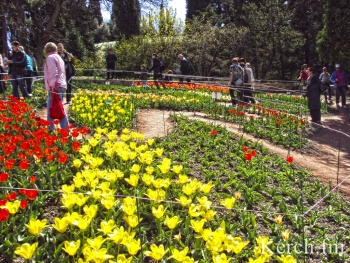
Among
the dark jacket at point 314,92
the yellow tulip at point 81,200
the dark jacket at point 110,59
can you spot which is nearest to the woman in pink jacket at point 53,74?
the yellow tulip at point 81,200

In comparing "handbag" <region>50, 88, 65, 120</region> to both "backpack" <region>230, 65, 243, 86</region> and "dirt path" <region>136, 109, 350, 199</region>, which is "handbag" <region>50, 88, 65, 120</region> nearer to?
"dirt path" <region>136, 109, 350, 199</region>

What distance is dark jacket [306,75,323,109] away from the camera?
36.5ft

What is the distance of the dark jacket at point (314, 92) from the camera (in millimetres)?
11125

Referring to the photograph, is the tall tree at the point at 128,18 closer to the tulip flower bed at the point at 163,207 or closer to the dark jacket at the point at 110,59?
the dark jacket at the point at 110,59

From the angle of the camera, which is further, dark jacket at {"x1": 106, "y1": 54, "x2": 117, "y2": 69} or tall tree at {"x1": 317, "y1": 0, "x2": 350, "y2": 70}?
dark jacket at {"x1": 106, "y1": 54, "x2": 117, "y2": 69}

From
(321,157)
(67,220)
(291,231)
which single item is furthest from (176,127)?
(67,220)

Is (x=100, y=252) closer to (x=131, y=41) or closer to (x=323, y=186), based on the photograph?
(x=323, y=186)

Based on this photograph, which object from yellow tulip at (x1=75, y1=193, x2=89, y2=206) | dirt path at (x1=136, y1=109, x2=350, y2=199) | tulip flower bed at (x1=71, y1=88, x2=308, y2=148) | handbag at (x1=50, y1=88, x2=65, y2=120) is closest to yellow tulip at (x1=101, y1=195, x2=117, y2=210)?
yellow tulip at (x1=75, y1=193, x2=89, y2=206)

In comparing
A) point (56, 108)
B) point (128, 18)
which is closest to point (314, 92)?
point (56, 108)

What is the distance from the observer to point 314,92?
440 inches

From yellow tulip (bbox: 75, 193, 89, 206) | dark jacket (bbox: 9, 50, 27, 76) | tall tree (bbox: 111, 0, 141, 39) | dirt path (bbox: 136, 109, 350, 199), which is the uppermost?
tall tree (bbox: 111, 0, 141, 39)

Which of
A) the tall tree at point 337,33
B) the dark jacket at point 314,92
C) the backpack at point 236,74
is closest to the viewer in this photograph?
the dark jacket at point 314,92

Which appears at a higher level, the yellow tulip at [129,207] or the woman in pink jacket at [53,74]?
Result: the woman in pink jacket at [53,74]

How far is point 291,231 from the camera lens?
13.3ft
